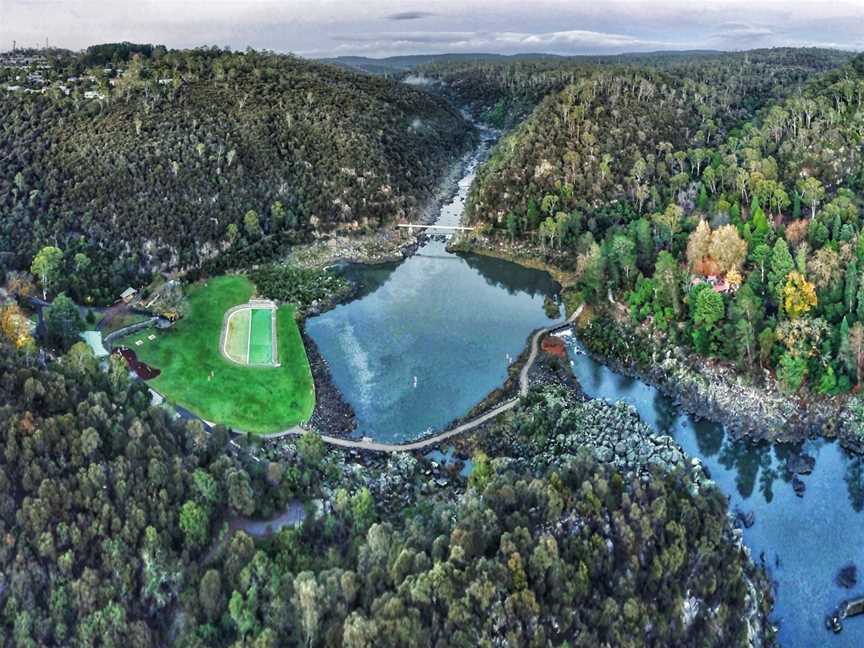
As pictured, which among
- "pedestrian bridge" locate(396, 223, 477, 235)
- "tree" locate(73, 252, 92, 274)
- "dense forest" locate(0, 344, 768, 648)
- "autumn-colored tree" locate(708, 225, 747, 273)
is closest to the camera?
"dense forest" locate(0, 344, 768, 648)

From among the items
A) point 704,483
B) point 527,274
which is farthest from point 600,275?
point 704,483

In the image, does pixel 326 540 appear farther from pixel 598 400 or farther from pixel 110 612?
pixel 598 400

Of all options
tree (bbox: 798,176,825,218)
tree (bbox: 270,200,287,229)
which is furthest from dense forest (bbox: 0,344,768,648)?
tree (bbox: 270,200,287,229)

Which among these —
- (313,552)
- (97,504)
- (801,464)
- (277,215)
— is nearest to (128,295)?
(277,215)

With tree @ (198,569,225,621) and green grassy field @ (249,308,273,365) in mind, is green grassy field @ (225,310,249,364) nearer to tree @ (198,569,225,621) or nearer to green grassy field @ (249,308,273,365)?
green grassy field @ (249,308,273,365)

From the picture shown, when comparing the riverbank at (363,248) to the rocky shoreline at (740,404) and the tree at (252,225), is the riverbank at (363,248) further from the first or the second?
the rocky shoreline at (740,404)

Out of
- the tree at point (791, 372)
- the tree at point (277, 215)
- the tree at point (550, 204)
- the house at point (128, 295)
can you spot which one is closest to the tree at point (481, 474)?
the tree at point (791, 372)
